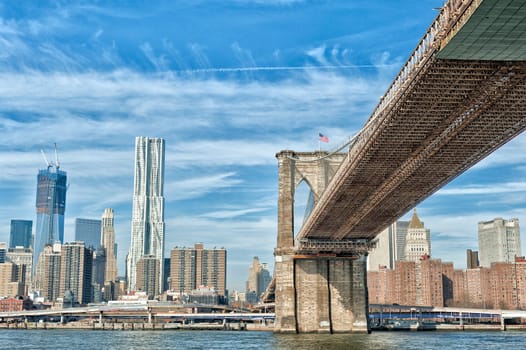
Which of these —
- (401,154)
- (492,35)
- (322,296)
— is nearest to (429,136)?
(401,154)

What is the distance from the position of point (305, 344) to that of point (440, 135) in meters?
23.5

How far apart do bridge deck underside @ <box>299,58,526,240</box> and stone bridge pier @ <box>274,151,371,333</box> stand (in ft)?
41.5

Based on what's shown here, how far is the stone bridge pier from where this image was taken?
6406 centimetres

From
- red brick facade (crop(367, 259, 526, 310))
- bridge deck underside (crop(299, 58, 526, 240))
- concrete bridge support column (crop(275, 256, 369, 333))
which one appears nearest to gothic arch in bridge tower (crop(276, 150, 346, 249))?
Answer: concrete bridge support column (crop(275, 256, 369, 333))

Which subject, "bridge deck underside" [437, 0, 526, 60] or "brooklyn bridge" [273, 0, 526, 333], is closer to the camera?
"bridge deck underside" [437, 0, 526, 60]

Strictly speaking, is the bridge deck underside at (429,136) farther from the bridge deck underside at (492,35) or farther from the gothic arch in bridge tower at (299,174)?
the gothic arch in bridge tower at (299,174)

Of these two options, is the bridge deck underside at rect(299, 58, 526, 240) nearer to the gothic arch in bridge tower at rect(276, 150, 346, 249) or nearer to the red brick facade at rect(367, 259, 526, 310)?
the gothic arch in bridge tower at rect(276, 150, 346, 249)

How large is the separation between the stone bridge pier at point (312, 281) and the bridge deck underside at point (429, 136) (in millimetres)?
12640

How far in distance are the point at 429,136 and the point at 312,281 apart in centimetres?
3620

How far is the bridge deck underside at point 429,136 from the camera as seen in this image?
75.2ft

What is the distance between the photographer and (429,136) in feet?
102

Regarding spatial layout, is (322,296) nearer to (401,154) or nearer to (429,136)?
(401,154)

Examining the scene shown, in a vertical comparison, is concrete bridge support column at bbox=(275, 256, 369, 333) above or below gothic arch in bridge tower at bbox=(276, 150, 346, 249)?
below

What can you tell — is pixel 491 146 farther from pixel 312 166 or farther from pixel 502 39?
pixel 312 166
